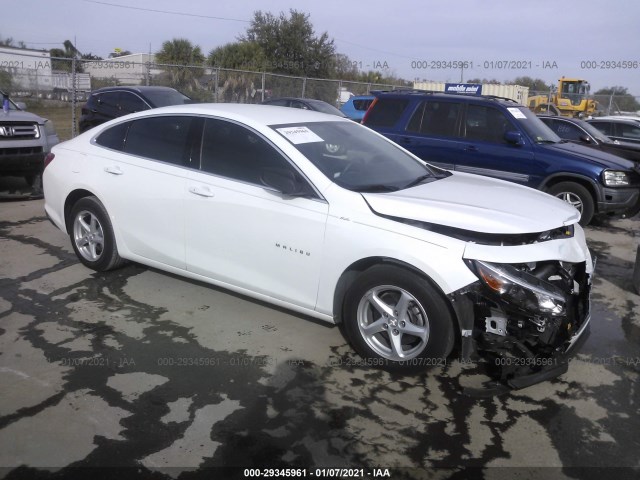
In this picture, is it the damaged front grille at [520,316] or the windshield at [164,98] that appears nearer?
the damaged front grille at [520,316]

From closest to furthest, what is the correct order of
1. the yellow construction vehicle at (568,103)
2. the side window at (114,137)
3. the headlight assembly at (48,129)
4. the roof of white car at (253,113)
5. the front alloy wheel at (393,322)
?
the front alloy wheel at (393,322), the roof of white car at (253,113), the side window at (114,137), the headlight assembly at (48,129), the yellow construction vehicle at (568,103)

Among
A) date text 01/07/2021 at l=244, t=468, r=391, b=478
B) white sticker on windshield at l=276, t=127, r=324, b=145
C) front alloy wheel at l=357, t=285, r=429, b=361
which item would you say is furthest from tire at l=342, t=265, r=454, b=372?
white sticker on windshield at l=276, t=127, r=324, b=145

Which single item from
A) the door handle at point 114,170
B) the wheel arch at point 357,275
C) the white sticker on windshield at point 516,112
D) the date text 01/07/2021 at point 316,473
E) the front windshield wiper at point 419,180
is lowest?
the date text 01/07/2021 at point 316,473

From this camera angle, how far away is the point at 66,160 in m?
5.53

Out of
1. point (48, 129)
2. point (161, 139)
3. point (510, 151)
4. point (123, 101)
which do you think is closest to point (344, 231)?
point (161, 139)

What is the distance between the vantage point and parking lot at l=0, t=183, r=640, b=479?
117 inches

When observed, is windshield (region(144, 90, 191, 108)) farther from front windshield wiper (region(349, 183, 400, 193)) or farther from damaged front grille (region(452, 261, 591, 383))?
damaged front grille (region(452, 261, 591, 383))

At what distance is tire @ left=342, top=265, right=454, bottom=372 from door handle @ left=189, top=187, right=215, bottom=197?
1.40 m

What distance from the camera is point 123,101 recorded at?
12.0 m

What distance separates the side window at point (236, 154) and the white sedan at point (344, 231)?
0.01 metres

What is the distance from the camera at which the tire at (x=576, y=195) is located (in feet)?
27.0

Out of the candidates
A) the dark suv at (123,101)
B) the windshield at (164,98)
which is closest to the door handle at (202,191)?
the dark suv at (123,101)

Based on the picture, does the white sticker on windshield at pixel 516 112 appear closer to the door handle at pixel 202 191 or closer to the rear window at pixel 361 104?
the door handle at pixel 202 191

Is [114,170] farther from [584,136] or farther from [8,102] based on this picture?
[584,136]
